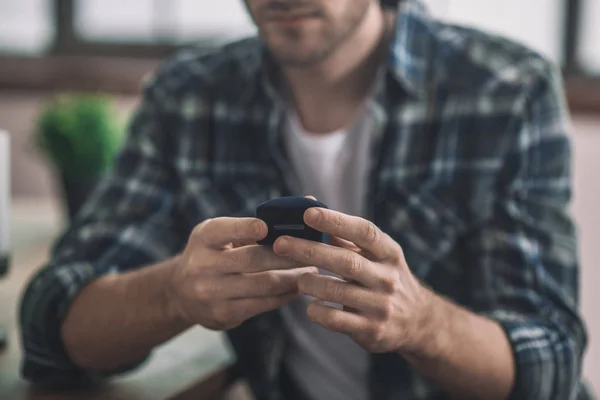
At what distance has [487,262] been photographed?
96 cm

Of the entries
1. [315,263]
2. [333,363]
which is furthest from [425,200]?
[315,263]

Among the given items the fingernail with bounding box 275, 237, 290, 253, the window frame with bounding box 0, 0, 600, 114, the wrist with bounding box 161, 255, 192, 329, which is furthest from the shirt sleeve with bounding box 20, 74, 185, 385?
the window frame with bounding box 0, 0, 600, 114

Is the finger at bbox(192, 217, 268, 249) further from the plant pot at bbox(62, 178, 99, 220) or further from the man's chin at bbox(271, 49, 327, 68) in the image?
the plant pot at bbox(62, 178, 99, 220)

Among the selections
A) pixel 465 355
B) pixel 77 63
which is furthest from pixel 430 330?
pixel 77 63

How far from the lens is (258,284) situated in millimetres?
721

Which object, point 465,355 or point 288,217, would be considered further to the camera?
point 465,355

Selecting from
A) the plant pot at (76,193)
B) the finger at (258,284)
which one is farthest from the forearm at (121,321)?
the plant pot at (76,193)

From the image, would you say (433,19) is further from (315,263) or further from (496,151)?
(315,263)

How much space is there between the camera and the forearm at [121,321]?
0.83 metres

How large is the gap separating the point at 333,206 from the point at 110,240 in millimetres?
287

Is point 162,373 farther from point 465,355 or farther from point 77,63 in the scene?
point 77,63

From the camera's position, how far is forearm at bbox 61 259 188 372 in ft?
2.74

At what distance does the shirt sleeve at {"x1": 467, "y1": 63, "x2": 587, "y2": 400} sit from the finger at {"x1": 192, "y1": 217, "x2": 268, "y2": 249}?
352 millimetres

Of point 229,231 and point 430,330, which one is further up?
point 229,231
